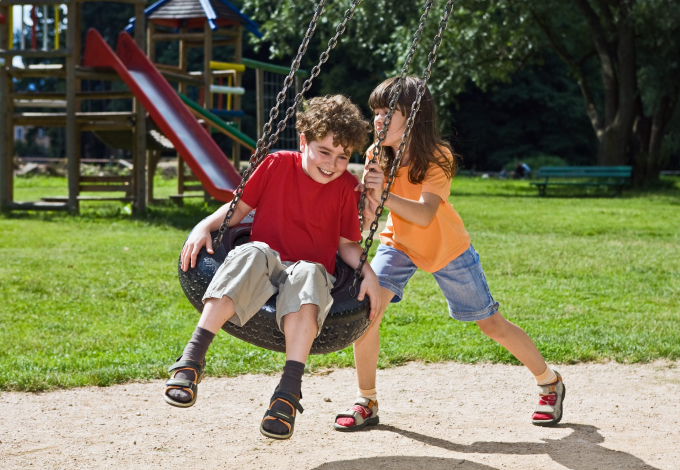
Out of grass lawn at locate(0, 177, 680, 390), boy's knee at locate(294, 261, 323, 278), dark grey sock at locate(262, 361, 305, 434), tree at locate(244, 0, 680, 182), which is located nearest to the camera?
dark grey sock at locate(262, 361, 305, 434)

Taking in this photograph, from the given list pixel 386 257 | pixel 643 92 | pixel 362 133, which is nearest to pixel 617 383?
pixel 386 257

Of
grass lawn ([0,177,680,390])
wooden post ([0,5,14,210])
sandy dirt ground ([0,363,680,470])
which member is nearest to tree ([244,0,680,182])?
grass lawn ([0,177,680,390])

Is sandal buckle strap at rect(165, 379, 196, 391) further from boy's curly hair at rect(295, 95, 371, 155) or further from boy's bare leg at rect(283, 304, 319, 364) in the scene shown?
boy's curly hair at rect(295, 95, 371, 155)

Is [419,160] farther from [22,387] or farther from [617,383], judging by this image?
[22,387]

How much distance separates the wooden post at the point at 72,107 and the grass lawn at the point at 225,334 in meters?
0.49

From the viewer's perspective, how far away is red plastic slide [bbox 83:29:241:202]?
411 inches

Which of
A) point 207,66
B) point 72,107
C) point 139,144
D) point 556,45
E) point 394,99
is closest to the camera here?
point 394,99

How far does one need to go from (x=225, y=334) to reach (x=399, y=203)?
2.69m

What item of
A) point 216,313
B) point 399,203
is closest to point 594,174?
point 399,203

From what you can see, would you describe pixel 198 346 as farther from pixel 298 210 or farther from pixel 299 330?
pixel 298 210

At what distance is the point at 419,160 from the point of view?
10.9ft

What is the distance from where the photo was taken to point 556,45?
21.4 meters

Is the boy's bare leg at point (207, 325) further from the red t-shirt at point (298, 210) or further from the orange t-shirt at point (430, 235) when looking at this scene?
the orange t-shirt at point (430, 235)

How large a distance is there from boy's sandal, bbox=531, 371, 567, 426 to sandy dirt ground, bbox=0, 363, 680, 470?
2.2 inches
